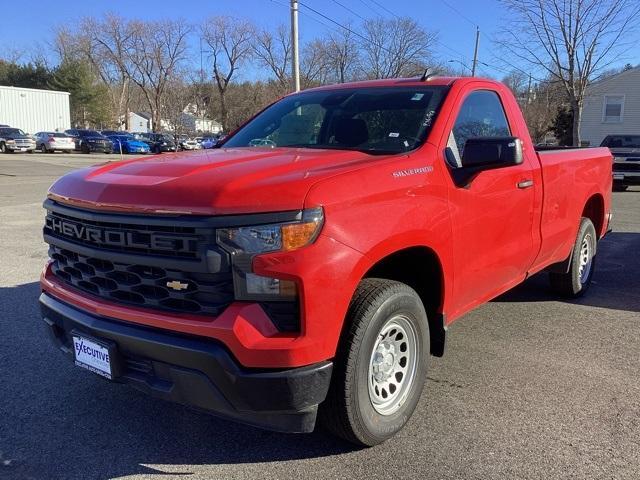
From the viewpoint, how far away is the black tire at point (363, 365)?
2666 millimetres

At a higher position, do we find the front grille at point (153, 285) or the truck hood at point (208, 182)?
the truck hood at point (208, 182)

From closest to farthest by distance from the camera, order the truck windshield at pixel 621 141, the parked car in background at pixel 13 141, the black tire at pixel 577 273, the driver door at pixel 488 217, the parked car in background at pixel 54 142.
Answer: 1. the driver door at pixel 488 217
2. the black tire at pixel 577 273
3. the truck windshield at pixel 621 141
4. the parked car in background at pixel 13 141
5. the parked car in background at pixel 54 142

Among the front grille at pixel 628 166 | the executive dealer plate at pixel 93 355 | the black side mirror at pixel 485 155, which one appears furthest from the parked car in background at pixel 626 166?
the executive dealer plate at pixel 93 355

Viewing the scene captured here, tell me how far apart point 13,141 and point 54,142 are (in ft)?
8.33

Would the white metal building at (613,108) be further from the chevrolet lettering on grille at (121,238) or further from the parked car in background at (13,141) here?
the parked car in background at (13,141)

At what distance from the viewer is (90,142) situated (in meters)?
41.5

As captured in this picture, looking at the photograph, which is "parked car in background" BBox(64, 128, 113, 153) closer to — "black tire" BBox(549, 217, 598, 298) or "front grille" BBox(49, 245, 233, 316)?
"black tire" BBox(549, 217, 598, 298)

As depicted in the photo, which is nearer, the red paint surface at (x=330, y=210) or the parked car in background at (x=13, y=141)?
the red paint surface at (x=330, y=210)

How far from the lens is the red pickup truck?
2.41m

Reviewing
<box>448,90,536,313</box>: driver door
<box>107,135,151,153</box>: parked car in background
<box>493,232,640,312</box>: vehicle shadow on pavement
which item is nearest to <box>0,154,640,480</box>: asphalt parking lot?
<box>448,90,536,313</box>: driver door

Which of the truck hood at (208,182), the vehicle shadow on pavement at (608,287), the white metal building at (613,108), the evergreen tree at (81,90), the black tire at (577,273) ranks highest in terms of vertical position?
the evergreen tree at (81,90)

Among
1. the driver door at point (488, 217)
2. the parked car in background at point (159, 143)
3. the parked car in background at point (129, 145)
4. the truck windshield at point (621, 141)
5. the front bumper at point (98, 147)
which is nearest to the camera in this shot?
the driver door at point (488, 217)

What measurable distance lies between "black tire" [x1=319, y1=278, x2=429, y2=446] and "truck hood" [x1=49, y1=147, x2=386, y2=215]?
619 millimetres

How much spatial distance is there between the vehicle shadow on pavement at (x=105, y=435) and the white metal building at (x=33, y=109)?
50.9m
